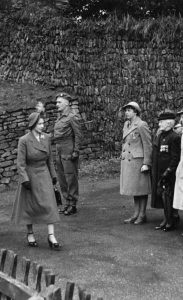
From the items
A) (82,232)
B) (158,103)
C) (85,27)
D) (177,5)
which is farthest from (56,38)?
(82,232)

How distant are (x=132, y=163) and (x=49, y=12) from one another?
909 centimetres

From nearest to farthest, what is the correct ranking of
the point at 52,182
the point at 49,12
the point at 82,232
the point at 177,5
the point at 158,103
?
the point at 52,182, the point at 82,232, the point at 158,103, the point at 49,12, the point at 177,5

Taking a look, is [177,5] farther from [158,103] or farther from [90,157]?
[90,157]

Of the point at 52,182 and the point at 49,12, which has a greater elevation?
the point at 49,12

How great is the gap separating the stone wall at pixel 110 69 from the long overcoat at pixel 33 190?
271 inches

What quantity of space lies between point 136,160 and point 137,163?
5cm

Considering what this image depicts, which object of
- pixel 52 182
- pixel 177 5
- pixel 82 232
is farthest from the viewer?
pixel 177 5

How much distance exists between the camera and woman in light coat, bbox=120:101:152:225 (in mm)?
8133

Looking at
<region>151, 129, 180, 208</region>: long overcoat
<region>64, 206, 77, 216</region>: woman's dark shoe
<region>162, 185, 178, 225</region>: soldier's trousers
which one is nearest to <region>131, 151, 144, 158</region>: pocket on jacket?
<region>151, 129, 180, 208</region>: long overcoat

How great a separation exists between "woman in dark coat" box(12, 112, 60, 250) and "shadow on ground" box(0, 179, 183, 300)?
0.39 m

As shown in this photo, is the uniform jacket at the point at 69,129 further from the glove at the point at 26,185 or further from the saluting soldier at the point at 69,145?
the glove at the point at 26,185

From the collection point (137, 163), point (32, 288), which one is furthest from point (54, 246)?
point (32, 288)

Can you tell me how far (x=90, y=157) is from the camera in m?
14.4

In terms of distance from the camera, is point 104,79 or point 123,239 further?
point 104,79
